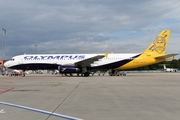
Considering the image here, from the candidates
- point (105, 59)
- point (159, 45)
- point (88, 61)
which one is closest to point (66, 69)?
point (88, 61)

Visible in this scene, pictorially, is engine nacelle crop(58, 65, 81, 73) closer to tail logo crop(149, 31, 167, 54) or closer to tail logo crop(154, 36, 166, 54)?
tail logo crop(149, 31, 167, 54)

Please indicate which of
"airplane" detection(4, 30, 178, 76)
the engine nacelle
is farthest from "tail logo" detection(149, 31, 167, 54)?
the engine nacelle

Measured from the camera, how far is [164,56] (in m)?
36.7

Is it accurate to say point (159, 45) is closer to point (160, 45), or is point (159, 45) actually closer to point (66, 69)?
point (160, 45)

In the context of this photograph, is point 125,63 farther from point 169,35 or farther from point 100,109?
point 100,109

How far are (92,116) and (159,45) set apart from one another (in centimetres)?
3392

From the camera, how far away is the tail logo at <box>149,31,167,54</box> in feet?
125

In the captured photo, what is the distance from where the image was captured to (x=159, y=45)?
3812cm

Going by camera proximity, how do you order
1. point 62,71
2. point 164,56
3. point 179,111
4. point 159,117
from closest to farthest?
point 159,117 → point 179,111 → point 62,71 → point 164,56

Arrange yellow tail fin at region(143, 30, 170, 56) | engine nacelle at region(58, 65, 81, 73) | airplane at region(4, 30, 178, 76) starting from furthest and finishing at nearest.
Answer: yellow tail fin at region(143, 30, 170, 56) → airplane at region(4, 30, 178, 76) → engine nacelle at region(58, 65, 81, 73)

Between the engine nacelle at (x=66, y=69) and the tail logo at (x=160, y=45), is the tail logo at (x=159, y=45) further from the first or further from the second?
the engine nacelle at (x=66, y=69)

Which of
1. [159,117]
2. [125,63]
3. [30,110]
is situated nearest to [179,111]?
[159,117]

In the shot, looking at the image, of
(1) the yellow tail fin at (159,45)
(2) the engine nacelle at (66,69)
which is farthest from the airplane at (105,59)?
(2) the engine nacelle at (66,69)

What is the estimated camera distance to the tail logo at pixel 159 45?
1500 inches
